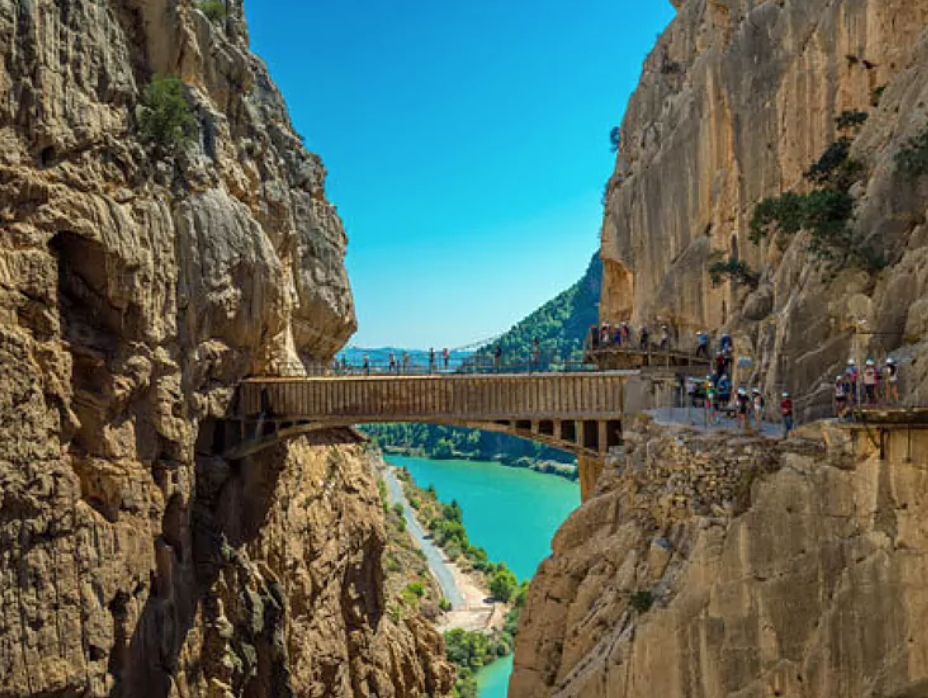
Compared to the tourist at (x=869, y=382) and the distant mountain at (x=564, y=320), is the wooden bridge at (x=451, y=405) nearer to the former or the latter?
the tourist at (x=869, y=382)

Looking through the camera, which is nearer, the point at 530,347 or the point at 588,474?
the point at 588,474

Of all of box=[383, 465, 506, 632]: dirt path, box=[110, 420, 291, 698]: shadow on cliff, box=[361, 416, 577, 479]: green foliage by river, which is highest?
box=[110, 420, 291, 698]: shadow on cliff

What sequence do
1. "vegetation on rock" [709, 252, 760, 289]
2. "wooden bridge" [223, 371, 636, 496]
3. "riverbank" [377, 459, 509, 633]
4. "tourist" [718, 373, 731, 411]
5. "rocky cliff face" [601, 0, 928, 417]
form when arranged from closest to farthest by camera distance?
1. "rocky cliff face" [601, 0, 928, 417]
2. "tourist" [718, 373, 731, 411]
3. "wooden bridge" [223, 371, 636, 496]
4. "vegetation on rock" [709, 252, 760, 289]
5. "riverbank" [377, 459, 509, 633]

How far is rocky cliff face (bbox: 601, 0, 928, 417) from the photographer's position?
44.1 feet

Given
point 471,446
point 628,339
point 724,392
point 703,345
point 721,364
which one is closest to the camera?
point 724,392

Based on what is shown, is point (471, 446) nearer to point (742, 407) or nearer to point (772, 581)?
point (742, 407)

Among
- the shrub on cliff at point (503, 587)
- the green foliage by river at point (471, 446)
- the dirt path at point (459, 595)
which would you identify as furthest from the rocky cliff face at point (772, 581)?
the green foliage by river at point (471, 446)

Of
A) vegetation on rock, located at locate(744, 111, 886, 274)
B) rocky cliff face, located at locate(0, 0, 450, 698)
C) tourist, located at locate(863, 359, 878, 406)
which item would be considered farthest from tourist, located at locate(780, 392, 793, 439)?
rocky cliff face, located at locate(0, 0, 450, 698)

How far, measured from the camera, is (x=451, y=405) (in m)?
22.9

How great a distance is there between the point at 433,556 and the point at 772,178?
166ft

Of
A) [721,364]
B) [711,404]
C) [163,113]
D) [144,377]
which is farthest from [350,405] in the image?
[711,404]

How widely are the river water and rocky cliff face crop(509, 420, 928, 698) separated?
2191 inches

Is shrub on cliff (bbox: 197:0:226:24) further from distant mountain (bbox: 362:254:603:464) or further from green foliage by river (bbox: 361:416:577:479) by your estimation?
distant mountain (bbox: 362:254:603:464)

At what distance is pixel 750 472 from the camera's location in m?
11.5
